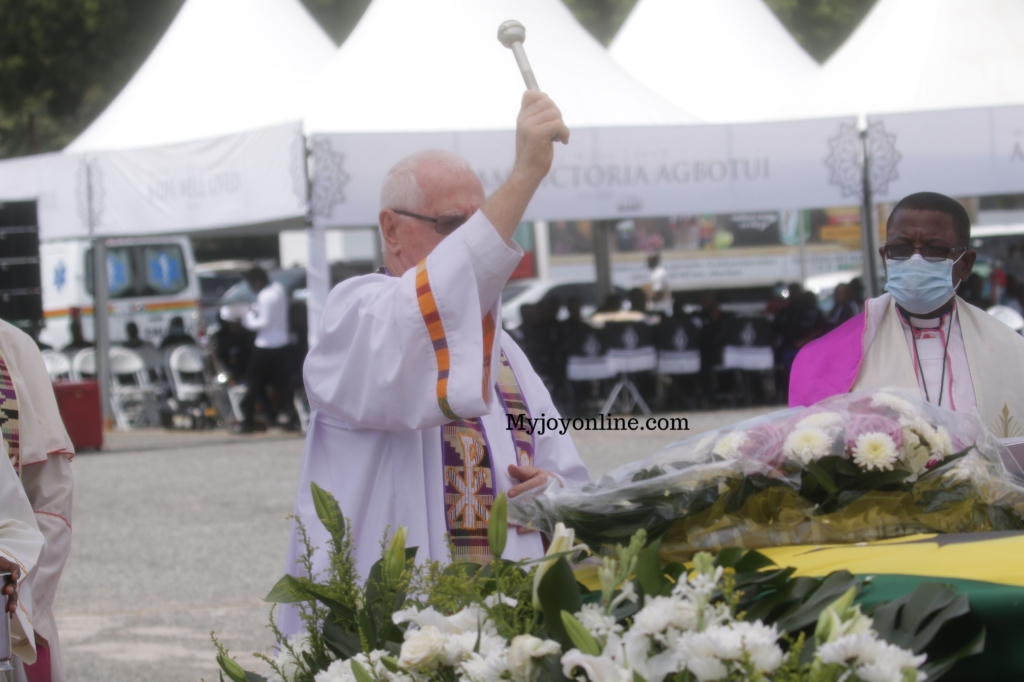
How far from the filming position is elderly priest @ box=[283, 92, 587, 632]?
220 centimetres

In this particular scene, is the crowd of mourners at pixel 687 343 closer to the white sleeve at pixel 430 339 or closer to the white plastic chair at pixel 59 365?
the white plastic chair at pixel 59 365

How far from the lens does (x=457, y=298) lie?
86.7 inches

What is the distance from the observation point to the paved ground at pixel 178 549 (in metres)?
5.67

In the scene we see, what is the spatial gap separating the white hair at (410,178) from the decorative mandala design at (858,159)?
34.0ft

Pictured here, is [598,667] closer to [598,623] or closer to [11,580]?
[598,623]

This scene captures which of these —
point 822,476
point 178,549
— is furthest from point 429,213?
point 178,549

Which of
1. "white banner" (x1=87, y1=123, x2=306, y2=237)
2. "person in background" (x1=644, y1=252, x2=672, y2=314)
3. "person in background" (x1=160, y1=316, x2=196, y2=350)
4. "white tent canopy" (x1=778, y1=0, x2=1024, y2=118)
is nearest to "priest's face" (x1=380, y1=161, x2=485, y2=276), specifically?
"white banner" (x1=87, y1=123, x2=306, y2=237)

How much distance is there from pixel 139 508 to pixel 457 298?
814 cm

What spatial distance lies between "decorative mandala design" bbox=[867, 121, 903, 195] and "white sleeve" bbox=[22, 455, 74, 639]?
10503 millimetres

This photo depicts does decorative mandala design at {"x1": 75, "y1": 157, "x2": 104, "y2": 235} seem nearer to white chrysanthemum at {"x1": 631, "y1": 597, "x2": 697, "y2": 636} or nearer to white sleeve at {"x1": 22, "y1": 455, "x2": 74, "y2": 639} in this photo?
white sleeve at {"x1": 22, "y1": 455, "x2": 74, "y2": 639}

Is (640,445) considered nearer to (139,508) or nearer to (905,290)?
(139,508)

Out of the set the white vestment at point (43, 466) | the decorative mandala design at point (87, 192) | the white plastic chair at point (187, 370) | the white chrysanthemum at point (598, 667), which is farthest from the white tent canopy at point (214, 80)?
the white chrysanthemum at point (598, 667)

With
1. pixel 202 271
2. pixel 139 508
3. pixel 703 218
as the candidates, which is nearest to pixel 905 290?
pixel 139 508

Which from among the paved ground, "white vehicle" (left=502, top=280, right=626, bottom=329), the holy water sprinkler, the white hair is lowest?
the paved ground
